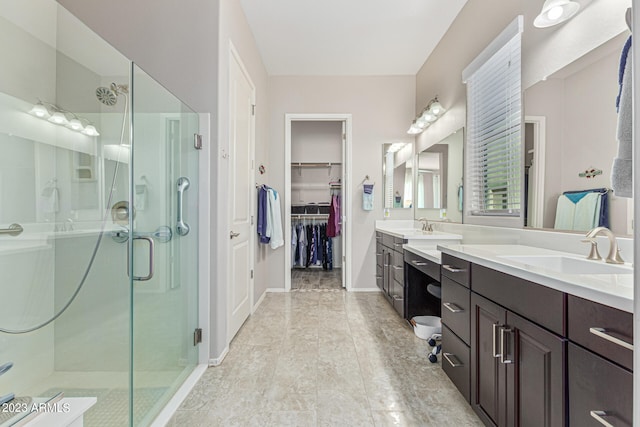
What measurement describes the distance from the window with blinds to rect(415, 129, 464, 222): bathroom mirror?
0.19 m

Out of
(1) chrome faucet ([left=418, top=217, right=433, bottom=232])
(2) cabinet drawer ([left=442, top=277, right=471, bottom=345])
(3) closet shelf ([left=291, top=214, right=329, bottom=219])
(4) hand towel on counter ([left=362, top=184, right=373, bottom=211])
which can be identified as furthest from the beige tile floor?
(3) closet shelf ([left=291, top=214, right=329, bottom=219])

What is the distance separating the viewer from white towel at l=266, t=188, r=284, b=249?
11.2 feet

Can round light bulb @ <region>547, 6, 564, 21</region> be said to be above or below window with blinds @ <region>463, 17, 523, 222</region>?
above

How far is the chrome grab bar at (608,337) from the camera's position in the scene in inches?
28.3

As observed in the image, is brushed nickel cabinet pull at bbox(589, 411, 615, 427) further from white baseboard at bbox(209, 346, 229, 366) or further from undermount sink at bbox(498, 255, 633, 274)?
white baseboard at bbox(209, 346, 229, 366)

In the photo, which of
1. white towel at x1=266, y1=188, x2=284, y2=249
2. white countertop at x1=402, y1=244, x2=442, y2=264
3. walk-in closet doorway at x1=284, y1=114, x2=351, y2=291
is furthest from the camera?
walk-in closet doorway at x1=284, y1=114, x2=351, y2=291

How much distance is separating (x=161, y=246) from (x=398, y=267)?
209 centimetres

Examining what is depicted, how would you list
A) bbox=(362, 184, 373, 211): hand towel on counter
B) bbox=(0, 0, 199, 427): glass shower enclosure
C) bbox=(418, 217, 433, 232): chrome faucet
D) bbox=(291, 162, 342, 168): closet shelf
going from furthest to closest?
bbox=(291, 162, 342, 168): closet shelf → bbox=(362, 184, 373, 211): hand towel on counter → bbox=(418, 217, 433, 232): chrome faucet → bbox=(0, 0, 199, 427): glass shower enclosure

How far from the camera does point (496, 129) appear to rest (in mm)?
2172

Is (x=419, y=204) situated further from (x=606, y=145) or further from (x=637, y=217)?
(x=637, y=217)

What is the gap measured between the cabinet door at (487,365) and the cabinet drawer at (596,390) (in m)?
0.33

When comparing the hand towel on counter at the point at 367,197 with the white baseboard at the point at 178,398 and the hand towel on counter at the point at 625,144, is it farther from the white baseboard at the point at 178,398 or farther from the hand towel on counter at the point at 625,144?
the hand towel on counter at the point at 625,144

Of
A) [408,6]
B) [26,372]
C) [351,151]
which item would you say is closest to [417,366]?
[26,372]

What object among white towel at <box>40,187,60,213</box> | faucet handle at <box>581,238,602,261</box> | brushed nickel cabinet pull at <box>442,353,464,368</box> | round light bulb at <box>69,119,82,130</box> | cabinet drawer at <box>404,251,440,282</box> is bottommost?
brushed nickel cabinet pull at <box>442,353,464,368</box>
